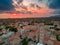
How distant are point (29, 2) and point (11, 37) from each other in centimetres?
87

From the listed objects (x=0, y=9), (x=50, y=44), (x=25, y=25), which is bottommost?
(x=50, y=44)

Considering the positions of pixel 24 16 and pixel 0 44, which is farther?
pixel 24 16

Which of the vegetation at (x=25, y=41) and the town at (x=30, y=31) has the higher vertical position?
the town at (x=30, y=31)

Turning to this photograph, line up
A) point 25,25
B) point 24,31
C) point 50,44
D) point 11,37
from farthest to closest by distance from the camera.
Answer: point 25,25, point 24,31, point 11,37, point 50,44

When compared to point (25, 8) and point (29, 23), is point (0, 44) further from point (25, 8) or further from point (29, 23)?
point (25, 8)

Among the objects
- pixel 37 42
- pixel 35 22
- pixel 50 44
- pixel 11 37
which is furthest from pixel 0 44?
pixel 35 22

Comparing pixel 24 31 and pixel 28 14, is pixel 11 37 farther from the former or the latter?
pixel 28 14

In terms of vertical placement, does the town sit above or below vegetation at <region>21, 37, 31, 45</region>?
above

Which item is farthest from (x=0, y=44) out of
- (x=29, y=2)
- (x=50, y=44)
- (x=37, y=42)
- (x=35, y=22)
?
(x=29, y=2)

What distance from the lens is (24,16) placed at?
3.09 meters

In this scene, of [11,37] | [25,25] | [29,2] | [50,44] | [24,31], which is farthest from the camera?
[29,2]

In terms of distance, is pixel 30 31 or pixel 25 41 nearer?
pixel 25 41

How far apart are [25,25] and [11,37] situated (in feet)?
1.55

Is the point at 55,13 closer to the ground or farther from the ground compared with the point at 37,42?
farther from the ground
